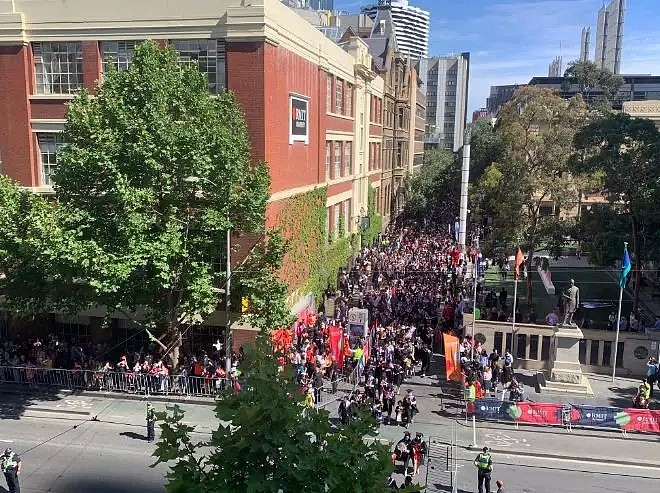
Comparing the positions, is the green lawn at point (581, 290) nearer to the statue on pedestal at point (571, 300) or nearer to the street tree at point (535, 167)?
the street tree at point (535, 167)

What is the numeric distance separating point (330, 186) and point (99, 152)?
21.6 metres

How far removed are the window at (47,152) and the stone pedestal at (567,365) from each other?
2201 cm

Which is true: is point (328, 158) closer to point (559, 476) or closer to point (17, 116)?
point (17, 116)

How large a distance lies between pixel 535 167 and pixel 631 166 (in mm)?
5354

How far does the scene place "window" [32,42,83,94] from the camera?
25.8m

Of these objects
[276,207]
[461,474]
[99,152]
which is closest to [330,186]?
[276,207]

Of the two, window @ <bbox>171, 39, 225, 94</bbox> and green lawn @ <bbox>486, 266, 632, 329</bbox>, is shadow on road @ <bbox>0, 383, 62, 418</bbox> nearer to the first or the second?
window @ <bbox>171, 39, 225, 94</bbox>

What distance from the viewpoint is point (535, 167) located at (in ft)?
109

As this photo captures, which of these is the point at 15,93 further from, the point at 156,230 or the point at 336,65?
the point at 336,65

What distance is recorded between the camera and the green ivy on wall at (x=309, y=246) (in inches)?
1133

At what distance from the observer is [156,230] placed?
20.0 meters

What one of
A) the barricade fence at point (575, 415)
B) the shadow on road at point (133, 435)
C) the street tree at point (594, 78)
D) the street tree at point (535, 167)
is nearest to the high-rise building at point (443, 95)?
the street tree at point (594, 78)

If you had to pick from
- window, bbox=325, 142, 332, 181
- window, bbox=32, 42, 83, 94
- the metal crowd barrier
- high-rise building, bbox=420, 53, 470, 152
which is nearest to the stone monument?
the metal crowd barrier

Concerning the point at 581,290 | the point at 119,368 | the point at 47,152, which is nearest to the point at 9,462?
the point at 119,368
